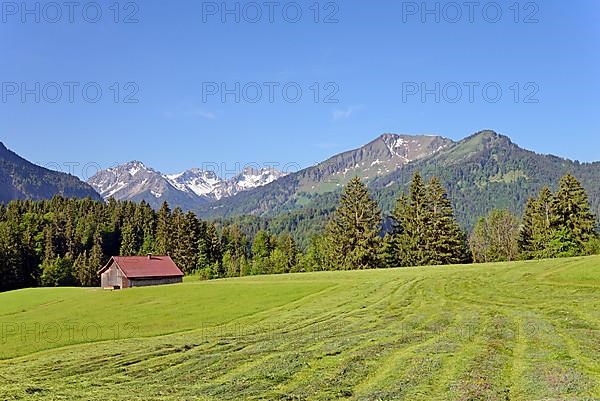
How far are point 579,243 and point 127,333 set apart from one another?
239 feet

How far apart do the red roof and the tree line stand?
20.0 m

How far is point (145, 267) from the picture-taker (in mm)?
93938

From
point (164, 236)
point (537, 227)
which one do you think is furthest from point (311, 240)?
point (537, 227)

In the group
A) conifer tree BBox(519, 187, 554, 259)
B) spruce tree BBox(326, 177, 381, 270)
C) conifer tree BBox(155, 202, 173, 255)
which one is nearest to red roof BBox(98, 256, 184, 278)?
conifer tree BBox(155, 202, 173, 255)

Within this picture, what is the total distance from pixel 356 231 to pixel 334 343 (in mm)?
65756

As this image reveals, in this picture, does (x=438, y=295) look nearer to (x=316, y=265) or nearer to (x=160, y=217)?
(x=316, y=265)

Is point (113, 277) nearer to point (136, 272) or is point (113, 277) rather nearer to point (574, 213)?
point (136, 272)

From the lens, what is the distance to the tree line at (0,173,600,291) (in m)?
88.1

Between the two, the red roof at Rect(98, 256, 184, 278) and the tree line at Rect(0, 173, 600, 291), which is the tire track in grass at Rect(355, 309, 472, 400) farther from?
the red roof at Rect(98, 256, 184, 278)

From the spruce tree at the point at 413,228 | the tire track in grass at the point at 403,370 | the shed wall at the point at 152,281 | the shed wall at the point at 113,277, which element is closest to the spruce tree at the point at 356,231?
the spruce tree at the point at 413,228

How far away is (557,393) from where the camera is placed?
16312mm

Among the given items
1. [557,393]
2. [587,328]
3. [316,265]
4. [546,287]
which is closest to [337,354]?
[557,393]

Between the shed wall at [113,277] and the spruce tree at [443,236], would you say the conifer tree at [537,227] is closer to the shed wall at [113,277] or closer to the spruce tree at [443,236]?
the spruce tree at [443,236]

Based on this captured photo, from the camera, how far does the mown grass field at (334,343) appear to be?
1770cm
